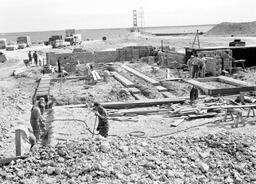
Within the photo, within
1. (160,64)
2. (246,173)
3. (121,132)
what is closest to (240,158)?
(246,173)

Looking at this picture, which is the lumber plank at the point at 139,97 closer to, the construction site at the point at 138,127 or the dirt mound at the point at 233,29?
the construction site at the point at 138,127

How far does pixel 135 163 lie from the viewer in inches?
280

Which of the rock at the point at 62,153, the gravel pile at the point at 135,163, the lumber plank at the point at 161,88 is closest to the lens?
the gravel pile at the point at 135,163

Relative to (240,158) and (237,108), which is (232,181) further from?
(237,108)

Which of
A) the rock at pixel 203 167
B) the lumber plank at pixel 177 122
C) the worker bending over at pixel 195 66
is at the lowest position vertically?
the rock at pixel 203 167

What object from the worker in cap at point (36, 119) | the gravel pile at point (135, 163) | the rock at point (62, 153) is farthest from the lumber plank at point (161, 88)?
the rock at point (62, 153)

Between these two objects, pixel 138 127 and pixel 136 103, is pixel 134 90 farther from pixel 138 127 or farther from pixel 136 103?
pixel 138 127

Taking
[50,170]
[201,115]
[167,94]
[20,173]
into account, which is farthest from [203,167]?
[167,94]

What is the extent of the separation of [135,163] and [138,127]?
376 cm

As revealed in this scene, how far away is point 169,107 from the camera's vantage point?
1287 cm

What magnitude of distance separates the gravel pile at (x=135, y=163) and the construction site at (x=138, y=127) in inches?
Result: 0.7

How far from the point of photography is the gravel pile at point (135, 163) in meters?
6.71

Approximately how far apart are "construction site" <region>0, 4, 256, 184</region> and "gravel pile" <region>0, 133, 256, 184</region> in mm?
19

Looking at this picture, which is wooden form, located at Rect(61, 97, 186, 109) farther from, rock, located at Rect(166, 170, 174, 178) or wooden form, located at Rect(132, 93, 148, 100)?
rock, located at Rect(166, 170, 174, 178)
